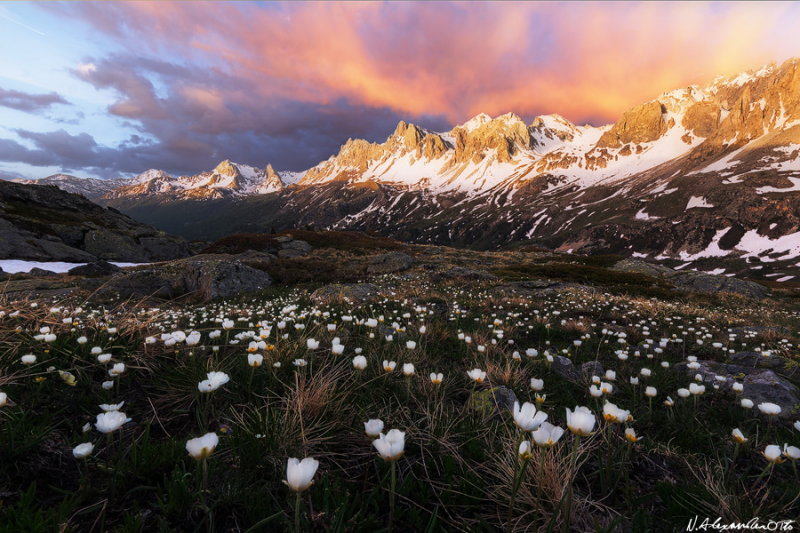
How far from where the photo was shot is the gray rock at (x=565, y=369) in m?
4.73

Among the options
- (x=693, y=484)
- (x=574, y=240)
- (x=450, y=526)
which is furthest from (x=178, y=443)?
(x=574, y=240)

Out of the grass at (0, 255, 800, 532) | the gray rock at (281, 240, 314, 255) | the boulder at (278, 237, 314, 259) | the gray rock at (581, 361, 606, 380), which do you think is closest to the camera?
the grass at (0, 255, 800, 532)

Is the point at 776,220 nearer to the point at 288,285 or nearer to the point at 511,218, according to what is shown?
the point at 511,218

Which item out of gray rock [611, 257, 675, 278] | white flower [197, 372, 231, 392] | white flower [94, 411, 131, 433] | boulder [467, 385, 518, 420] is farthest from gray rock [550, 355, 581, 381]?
gray rock [611, 257, 675, 278]

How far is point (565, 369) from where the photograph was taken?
5.01m

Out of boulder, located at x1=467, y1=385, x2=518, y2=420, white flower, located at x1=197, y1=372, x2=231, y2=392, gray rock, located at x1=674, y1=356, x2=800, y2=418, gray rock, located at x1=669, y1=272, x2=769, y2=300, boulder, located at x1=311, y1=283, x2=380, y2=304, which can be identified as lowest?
gray rock, located at x1=669, y1=272, x2=769, y2=300

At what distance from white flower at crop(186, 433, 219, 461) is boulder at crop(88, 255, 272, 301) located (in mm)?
15376

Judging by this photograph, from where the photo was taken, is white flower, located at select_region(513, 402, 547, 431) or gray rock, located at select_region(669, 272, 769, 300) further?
gray rock, located at select_region(669, 272, 769, 300)

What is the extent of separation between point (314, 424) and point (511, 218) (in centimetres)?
18942

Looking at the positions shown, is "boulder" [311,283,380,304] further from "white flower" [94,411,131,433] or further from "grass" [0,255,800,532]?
"white flower" [94,411,131,433]

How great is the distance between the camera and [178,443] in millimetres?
2215

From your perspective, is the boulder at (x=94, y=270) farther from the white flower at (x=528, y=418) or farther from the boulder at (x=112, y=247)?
the white flower at (x=528, y=418)

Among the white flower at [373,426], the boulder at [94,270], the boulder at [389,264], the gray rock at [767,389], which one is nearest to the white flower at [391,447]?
the white flower at [373,426]

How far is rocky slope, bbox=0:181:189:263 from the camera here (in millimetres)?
33344
